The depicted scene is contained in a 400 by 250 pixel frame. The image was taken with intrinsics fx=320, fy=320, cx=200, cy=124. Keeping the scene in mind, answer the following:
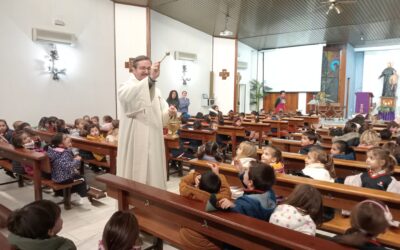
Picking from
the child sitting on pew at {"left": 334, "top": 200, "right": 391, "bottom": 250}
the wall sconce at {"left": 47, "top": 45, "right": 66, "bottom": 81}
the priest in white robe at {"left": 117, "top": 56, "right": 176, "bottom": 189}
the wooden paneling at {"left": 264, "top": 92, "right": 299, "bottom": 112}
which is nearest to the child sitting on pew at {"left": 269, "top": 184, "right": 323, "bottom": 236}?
the child sitting on pew at {"left": 334, "top": 200, "right": 391, "bottom": 250}

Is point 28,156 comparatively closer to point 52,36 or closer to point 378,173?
point 378,173

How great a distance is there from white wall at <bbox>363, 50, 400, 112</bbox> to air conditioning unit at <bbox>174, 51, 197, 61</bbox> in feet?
33.0

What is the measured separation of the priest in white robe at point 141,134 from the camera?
9.77ft

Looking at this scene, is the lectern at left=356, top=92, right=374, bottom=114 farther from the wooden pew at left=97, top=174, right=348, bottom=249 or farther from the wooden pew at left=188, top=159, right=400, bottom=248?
the wooden pew at left=97, top=174, right=348, bottom=249

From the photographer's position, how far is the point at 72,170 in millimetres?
4090

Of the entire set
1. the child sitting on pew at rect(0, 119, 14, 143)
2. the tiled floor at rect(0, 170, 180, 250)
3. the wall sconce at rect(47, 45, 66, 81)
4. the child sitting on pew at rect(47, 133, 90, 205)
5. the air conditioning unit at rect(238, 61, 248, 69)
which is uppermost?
the air conditioning unit at rect(238, 61, 248, 69)

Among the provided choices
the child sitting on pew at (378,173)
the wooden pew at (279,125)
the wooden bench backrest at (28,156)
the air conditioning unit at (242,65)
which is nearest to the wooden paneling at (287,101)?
the air conditioning unit at (242,65)

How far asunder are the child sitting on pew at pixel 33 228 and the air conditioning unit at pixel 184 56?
34.0ft

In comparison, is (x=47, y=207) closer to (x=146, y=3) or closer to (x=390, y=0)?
(x=146, y=3)

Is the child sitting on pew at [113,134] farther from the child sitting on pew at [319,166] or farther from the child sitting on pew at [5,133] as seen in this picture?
the child sitting on pew at [319,166]

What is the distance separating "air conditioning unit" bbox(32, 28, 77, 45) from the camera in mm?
7820

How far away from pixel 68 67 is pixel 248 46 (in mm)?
10275

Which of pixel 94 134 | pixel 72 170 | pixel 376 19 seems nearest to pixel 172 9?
pixel 94 134

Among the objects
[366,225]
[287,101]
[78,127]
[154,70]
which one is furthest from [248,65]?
[366,225]
